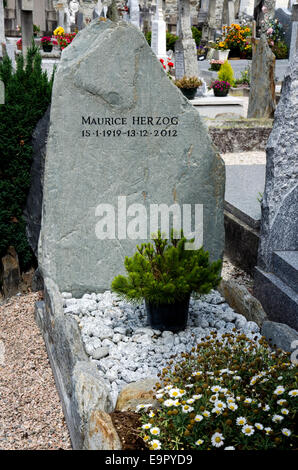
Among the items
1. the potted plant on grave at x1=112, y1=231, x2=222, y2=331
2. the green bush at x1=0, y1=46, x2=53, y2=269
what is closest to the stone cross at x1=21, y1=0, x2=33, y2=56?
the green bush at x1=0, y1=46, x2=53, y2=269

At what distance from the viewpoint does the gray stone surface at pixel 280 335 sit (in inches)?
119

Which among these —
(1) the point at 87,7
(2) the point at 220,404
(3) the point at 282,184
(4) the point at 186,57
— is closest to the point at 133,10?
(1) the point at 87,7

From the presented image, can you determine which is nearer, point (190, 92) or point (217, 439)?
point (217, 439)

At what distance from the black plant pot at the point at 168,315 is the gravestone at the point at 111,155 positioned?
23.9 inches

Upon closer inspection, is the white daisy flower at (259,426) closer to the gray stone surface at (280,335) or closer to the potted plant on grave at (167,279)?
the gray stone surface at (280,335)

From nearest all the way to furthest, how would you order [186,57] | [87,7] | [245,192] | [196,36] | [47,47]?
[245,192] < [186,57] < [47,47] < [196,36] < [87,7]

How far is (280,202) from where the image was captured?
13.3 ft

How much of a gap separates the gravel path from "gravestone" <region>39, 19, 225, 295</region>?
1.67 ft

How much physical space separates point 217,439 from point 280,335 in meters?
1.18

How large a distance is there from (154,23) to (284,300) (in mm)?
12296

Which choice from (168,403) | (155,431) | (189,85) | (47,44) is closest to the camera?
(155,431)

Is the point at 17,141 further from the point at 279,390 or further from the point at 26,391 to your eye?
the point at 279,390

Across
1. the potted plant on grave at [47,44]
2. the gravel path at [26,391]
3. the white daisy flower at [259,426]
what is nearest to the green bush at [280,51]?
the potted plant on grave at [47,44]

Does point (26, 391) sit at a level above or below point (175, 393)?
below
